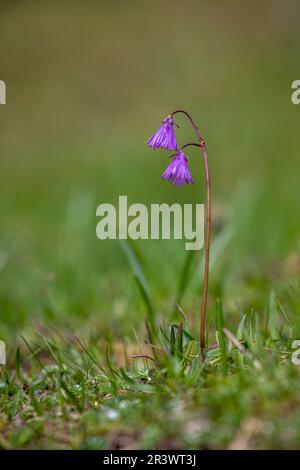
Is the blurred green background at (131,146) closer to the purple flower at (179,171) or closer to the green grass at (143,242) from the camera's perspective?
the green grass at (143,242)

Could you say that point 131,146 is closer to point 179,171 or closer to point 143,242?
point 143,242

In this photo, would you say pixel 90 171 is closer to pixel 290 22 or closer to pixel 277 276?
pixel 277 276

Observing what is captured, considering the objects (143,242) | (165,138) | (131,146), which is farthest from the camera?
(131,146)

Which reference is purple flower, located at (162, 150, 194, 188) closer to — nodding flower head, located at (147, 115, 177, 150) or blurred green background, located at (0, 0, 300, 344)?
nodding flower head, located at (147, 115, 177, 150)

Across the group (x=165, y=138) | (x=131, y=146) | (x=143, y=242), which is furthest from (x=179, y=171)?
(x=131, y=146)

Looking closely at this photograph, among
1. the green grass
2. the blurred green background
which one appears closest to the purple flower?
the green grass

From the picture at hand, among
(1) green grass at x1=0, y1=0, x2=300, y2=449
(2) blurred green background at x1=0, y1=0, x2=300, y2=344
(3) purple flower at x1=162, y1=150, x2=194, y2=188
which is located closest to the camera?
(1) green grass at x1=0, y1=0, x2=300, y2=449

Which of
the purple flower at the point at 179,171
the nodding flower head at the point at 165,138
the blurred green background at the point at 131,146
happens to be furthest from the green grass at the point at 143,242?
the nodding flower head at the point at 165,138
